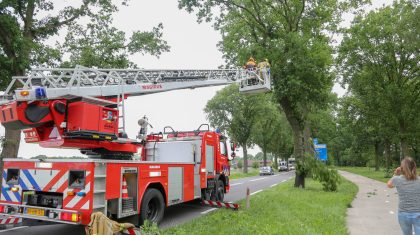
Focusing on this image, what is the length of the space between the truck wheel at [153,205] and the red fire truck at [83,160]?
0.07 ft

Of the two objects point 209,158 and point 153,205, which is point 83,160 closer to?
point 153,205

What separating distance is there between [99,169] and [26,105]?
2.08 meters

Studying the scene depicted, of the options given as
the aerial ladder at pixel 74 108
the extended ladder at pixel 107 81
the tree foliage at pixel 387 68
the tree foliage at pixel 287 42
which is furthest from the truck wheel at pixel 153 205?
the tree foliage at pixel 387 68

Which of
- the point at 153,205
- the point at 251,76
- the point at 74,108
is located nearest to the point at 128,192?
the point at 153,205

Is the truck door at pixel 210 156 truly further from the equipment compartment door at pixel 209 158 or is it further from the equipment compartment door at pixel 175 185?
the equipment compartment door at pixel 175 185

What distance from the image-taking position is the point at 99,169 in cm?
684

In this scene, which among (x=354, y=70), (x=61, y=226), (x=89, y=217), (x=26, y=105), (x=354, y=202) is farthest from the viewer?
(x=354, y=70)

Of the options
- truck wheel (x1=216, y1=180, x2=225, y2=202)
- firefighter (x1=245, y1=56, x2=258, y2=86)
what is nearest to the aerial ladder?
truck wheel (x1=216, y1=180, x2=225, y2=202)

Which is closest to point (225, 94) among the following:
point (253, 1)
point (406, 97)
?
point (406, 97)

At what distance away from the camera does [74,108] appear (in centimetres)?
765

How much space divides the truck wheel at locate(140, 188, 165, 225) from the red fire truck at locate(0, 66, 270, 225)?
2 centimetres

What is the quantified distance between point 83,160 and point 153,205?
9.25 ft

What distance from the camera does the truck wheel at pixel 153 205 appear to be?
330 inches

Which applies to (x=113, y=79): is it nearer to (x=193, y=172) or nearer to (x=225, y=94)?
(x=193, y=172)
